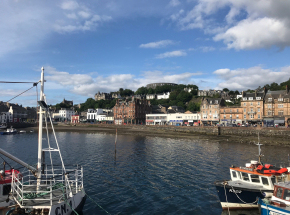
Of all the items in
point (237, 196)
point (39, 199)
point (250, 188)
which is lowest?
point (237, 196)

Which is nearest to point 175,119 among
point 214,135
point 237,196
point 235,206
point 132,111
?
point 132,111

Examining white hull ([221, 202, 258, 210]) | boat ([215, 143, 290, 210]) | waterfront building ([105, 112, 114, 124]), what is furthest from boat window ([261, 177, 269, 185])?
waterfront building ([105, 112, 114, 124])

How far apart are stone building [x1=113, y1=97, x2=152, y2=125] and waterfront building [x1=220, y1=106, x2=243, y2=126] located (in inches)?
2013

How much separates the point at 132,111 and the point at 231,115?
5776 cm

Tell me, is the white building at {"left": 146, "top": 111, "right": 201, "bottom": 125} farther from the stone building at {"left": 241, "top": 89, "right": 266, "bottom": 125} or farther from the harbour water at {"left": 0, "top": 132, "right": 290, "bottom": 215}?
the harbour water at {"left": 0, "top": 132, "right": 290, "bottom": 215}

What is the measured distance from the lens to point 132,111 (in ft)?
429

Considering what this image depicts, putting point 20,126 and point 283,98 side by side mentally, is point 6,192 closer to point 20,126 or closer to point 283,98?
point 283,98

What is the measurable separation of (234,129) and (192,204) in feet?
212

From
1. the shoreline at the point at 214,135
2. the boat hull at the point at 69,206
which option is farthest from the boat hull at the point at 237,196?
the shoreline at the point at 214,135

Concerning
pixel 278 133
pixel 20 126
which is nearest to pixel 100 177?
pixel 278 133

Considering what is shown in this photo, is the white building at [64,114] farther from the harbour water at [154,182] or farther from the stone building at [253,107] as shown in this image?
the harbour water at [154,182]

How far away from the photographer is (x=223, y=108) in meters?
101

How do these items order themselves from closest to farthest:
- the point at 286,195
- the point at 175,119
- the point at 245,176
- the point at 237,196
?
the point at 286,195, the point at 237,196, the point at 245,176, the point at 175,119

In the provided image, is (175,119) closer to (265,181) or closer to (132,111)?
(132,111)
